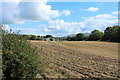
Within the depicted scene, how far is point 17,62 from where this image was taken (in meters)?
5.34

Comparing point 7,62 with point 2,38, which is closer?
point 7,62

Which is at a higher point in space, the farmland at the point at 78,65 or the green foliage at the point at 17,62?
the green foliage at the point at 17,62

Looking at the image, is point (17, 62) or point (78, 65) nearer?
point (17, 62)

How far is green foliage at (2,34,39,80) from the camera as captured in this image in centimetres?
532

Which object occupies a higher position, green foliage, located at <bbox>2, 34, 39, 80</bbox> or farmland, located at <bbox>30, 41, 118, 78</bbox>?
green foliage, located at <bbox>2, 34, 39, 80</bbox>

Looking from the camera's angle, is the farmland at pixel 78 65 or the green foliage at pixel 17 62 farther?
the farmland at pixel 78 65

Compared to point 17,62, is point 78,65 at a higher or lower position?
lower

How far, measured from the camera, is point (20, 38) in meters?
6.71

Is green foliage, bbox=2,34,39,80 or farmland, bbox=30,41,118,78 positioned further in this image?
farmland, bbox=30,41,118,78

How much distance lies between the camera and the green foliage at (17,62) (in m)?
5.32

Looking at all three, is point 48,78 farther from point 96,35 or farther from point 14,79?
point 96,35

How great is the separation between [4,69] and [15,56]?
0.51 m

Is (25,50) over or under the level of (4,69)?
over

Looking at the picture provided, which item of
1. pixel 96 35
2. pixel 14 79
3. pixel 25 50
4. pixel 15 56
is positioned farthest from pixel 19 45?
pixel 96 35
